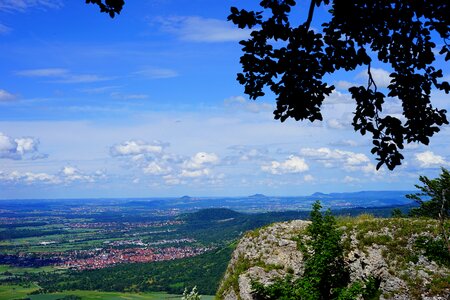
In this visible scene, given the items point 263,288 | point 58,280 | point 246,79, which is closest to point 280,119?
point 246,79

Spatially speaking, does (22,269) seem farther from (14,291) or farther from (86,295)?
(86,295)

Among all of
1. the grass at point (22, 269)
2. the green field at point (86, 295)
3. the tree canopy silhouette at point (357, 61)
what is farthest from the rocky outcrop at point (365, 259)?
the grass at point (22, 269)

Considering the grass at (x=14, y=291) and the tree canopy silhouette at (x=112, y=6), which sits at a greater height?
the tree canopy silhouette at (x=112, y=6)

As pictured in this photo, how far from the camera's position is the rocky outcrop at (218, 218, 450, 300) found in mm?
16719

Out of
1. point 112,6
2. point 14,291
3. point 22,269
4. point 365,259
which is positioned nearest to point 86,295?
point 14,291

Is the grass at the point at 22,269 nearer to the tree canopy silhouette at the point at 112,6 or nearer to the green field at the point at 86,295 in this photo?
the green field at the point at 86,295

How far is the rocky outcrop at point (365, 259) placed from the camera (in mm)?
16719

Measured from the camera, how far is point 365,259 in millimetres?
18469

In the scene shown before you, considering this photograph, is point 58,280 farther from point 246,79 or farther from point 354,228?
point 246,79

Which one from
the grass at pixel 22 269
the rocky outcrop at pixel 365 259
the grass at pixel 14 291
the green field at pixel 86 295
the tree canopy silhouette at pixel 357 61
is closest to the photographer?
the tree canopy silhouette at pixel 357 61

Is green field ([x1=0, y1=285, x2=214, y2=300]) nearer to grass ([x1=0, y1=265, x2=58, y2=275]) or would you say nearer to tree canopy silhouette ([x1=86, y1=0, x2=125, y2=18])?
grass ([x1=0, y1=265, x2=58, y2=275])

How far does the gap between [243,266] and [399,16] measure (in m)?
16.9

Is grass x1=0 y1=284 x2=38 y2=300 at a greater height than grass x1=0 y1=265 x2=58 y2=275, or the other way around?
grass x1=0 y1=284 x2=38 y2=300

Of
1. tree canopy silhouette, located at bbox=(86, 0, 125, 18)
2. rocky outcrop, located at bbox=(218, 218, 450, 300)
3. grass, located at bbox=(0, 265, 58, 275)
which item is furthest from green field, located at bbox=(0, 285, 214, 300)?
tree canopy silhouette, located at bbox=(86, 0, 125, 18)
